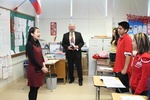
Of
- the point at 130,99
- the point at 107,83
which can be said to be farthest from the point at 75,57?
the point at 130,99

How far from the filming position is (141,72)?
7.20 ft

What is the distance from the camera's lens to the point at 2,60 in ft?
14.3

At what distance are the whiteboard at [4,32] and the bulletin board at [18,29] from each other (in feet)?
0.77

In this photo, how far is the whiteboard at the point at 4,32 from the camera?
4.35 metres

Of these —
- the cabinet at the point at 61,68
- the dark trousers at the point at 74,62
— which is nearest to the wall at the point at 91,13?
the dark trousers at the point at 74,62

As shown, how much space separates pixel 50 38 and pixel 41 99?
3.30 meters

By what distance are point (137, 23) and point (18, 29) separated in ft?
13.7

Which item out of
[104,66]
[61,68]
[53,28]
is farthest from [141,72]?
[53,28]

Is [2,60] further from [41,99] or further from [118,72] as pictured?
[118,72]

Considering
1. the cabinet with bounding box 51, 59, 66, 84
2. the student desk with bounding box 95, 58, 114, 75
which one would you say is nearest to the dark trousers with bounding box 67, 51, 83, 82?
the cabinet with bounding box 51, 59, 66, 84

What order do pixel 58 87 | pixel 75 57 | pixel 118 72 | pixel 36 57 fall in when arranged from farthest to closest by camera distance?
1. pixel 75 57
2. pixel 58 87
3. pixel 118 72
4. pixel 36 57

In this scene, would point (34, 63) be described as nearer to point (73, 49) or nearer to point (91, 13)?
point (73, 49)

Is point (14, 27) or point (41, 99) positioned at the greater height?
point (14, 27)

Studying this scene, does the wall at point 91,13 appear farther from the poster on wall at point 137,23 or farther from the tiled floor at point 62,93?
the tiled floor at point 62,93
